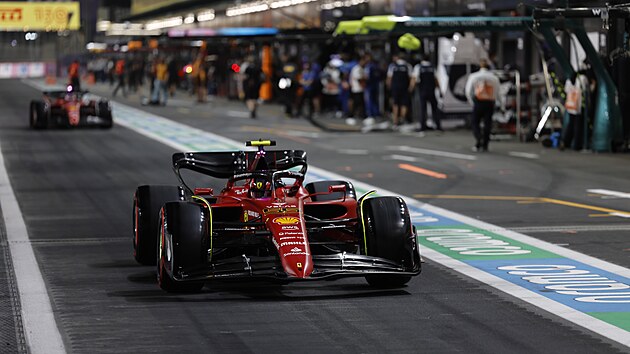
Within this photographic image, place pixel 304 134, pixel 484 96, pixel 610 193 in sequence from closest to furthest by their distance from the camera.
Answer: pixel 610 193
pixel 484 96
pixel 304 134

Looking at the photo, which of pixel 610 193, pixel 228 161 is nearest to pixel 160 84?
pixel 610 193

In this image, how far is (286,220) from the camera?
1051 centimetres

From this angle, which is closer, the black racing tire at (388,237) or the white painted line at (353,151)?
the black racing tire at (388,237)

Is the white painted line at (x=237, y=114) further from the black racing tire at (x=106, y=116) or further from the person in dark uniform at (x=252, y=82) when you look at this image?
the black racing tire at (x=106, y=116)

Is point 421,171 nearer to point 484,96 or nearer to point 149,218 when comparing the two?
point 484,96

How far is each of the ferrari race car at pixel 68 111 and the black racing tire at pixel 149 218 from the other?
22331mm

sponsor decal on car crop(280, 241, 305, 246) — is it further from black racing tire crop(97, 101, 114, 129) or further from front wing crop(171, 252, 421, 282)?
black racing tire crop(97, 101, 114, 129)

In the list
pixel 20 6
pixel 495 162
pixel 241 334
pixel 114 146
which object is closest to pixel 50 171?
pixel 114 146

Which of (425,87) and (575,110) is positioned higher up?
(425,87)

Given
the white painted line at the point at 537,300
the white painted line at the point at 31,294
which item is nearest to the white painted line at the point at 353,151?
the white painted line at the point at 31,294

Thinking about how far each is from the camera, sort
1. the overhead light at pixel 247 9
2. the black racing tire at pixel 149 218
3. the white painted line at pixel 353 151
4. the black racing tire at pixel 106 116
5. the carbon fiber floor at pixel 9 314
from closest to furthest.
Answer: the carbon fiber floor at pixel 9 314
the black racing tire at pixel 149 218
the white painted line at pixel 353 151
the black racing tire at pixel 106 116
the overhead light at pixel 247 9

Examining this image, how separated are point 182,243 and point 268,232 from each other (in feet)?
2.31

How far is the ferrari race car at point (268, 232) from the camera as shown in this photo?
404 inches

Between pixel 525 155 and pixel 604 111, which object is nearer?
pixel 604 111
